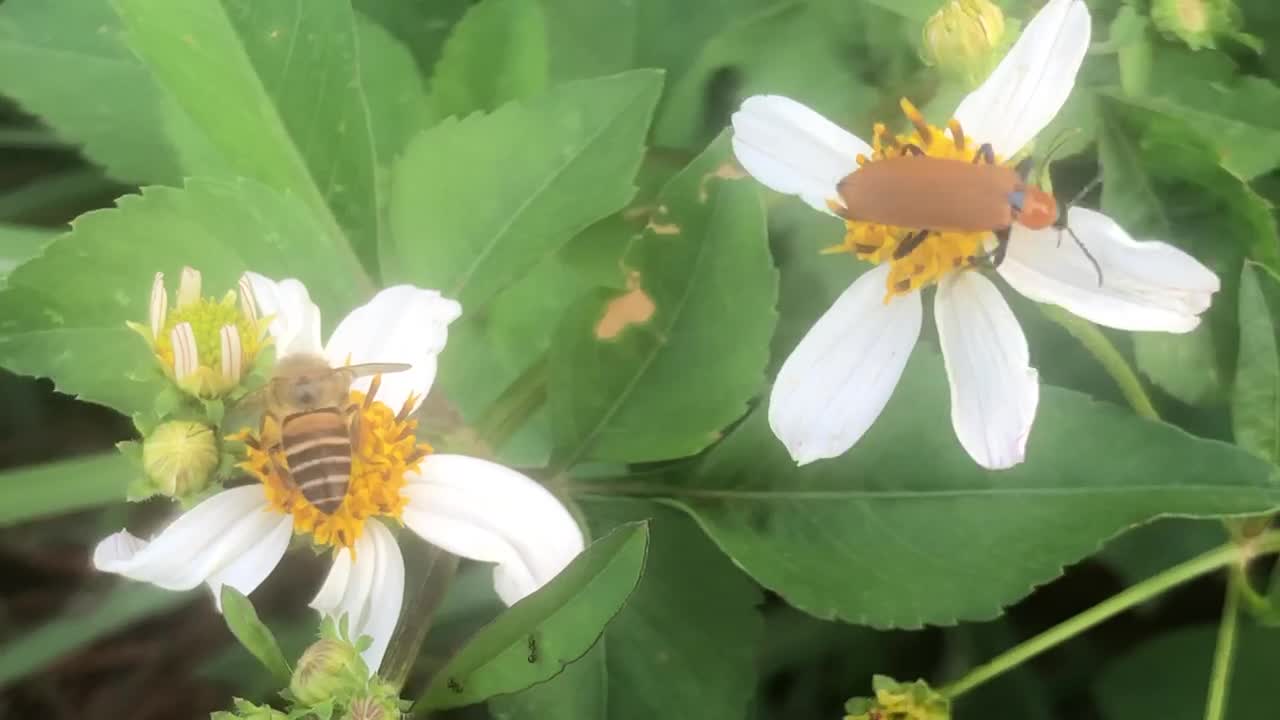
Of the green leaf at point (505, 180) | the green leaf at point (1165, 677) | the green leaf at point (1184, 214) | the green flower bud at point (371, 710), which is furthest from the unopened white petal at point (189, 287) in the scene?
the green leaf at point (1165, 677)

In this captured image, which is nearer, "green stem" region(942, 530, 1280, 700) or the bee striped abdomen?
the bee striped abdomen

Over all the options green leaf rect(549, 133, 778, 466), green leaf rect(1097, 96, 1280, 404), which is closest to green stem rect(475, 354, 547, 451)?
green leaf rect(549, 133, 778, 466)

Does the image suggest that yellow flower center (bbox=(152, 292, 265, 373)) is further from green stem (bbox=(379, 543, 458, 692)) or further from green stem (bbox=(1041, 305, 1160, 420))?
green stem (bbox=(1041, 305, 1160, 420))

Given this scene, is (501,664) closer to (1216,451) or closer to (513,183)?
(513,183)

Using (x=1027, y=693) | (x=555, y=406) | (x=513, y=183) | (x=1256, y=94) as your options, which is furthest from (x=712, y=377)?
(x=1027, y=693)

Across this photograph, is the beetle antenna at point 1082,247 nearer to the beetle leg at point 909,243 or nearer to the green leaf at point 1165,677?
the beetle leg at point 909,243

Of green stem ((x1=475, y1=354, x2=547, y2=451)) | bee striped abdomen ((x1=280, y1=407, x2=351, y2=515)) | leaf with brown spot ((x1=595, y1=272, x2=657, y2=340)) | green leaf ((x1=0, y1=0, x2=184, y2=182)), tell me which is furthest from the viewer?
green leaf ((x1=0, y1=0, x2=184, y2=182))
